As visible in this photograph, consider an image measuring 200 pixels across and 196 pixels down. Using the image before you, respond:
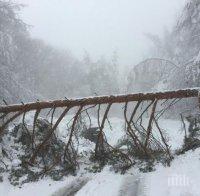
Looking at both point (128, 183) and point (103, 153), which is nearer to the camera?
point (128, 183)

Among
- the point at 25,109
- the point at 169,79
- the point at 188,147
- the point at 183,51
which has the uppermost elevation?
the point at 183,51

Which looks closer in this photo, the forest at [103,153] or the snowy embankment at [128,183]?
the snowy embankment at [128,183]

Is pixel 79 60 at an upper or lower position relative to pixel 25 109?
upper

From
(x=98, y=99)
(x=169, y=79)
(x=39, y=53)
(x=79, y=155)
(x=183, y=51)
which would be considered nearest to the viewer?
(x=98, y=99)

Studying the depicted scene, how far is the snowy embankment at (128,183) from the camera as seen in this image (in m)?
7.08

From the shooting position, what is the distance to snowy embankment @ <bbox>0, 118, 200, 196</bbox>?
23.2 ft

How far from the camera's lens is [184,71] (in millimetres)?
12656

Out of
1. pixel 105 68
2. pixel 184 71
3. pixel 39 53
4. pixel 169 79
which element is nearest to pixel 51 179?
pixel 184 71

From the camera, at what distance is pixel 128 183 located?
300 inches

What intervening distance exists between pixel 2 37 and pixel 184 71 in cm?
808

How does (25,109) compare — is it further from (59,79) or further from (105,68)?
(105,68)

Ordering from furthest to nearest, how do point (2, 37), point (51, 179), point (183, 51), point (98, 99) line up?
1. point (2, 37)
2. point (183, 51)
3. point (51, 179)
4. point (98, 99)

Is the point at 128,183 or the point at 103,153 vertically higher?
the point at 103,153

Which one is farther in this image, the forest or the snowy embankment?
the forest
